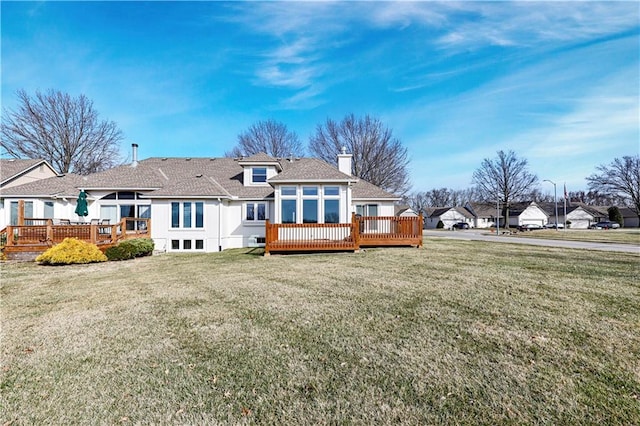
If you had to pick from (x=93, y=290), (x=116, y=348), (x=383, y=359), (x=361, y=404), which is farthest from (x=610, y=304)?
(x=93, y=290)

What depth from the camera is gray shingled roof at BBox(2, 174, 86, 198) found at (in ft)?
52.9

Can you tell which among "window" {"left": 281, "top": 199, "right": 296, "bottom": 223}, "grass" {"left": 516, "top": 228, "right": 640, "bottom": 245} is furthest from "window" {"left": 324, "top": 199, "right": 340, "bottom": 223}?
"grass" {"left": 516, "top": 228, "right": 640, "bottom": 245}

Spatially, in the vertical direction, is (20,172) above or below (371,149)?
below

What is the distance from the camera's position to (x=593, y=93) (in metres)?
12.1

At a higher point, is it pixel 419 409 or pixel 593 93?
pixel 593 93

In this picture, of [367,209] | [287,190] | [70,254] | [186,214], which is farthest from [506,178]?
[70,254]

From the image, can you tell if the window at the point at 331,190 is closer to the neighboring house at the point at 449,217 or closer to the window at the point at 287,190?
the window at the point at 287,190

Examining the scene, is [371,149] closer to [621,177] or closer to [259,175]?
[259,175]

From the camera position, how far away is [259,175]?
18.3m

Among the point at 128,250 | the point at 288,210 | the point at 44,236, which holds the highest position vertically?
the point at 288,210

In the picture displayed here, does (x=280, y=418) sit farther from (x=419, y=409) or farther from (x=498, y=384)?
(x=498, y=384)

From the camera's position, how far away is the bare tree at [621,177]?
1873 inches

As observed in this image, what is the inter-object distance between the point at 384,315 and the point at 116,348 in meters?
3.78

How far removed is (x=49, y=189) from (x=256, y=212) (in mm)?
11699
